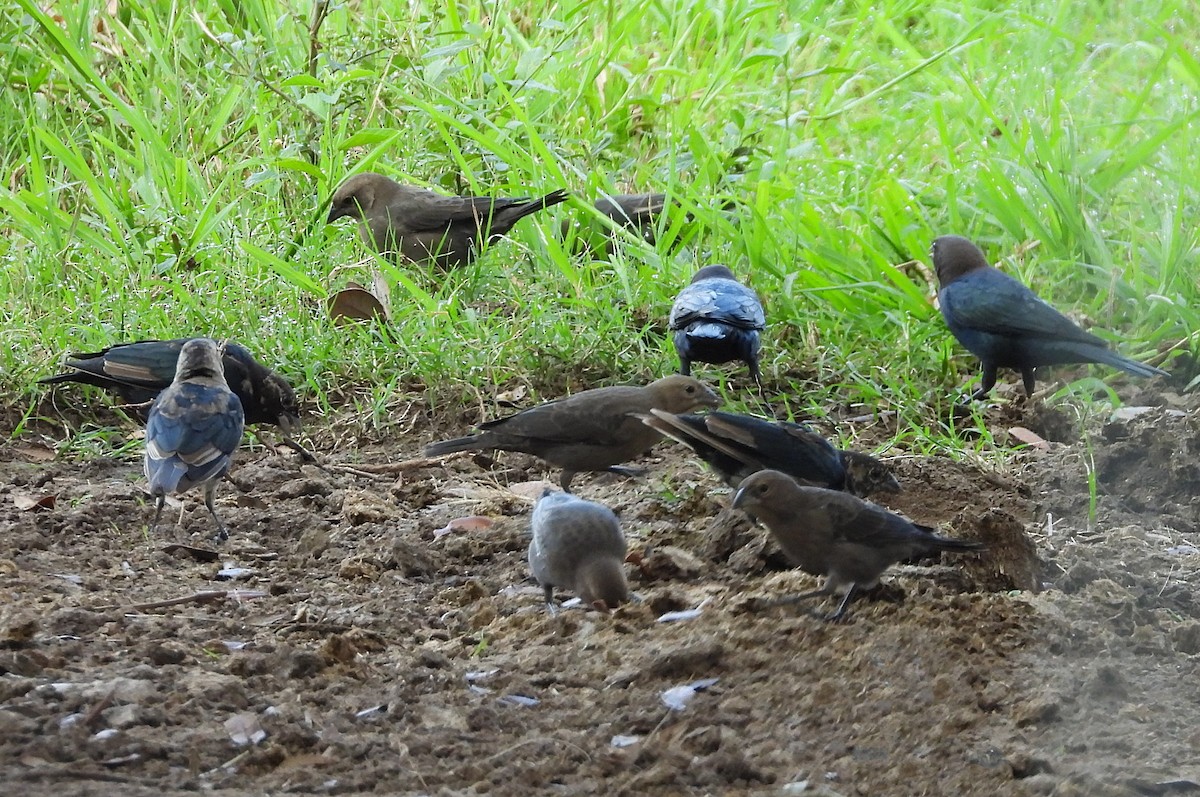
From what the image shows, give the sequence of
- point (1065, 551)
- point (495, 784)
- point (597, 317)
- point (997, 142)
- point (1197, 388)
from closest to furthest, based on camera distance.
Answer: point (495, 784), point (1065, 551), point (1197, 388), point (597, 317), point (997, 142)

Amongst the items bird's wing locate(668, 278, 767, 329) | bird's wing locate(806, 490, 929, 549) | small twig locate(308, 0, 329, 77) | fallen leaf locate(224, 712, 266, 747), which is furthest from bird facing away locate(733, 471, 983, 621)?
small twig locate(308, 0, 329, 77)

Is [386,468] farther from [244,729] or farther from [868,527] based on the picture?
[244,729]

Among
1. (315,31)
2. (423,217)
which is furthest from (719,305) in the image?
(315,31)

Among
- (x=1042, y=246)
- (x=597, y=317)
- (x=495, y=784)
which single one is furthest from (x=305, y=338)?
(x=495, y=784)

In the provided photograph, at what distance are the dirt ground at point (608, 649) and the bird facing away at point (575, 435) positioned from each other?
0.17 meters

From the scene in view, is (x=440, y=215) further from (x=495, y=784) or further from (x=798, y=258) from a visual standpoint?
(x=495, y=784)

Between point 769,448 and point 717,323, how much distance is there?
1.16m

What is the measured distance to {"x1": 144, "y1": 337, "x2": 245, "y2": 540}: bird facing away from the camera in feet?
15.7

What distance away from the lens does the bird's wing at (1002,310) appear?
5.61 metres

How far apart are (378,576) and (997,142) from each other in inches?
178

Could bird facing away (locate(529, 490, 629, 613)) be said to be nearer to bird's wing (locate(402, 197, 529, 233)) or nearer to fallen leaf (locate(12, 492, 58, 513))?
fallen leaf (locate(12, 492, 58, 513))

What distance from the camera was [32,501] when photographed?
5094 millimetres

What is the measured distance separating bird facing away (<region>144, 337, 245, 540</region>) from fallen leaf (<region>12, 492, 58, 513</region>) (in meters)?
0.36

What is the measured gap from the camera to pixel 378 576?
14.1 feet
